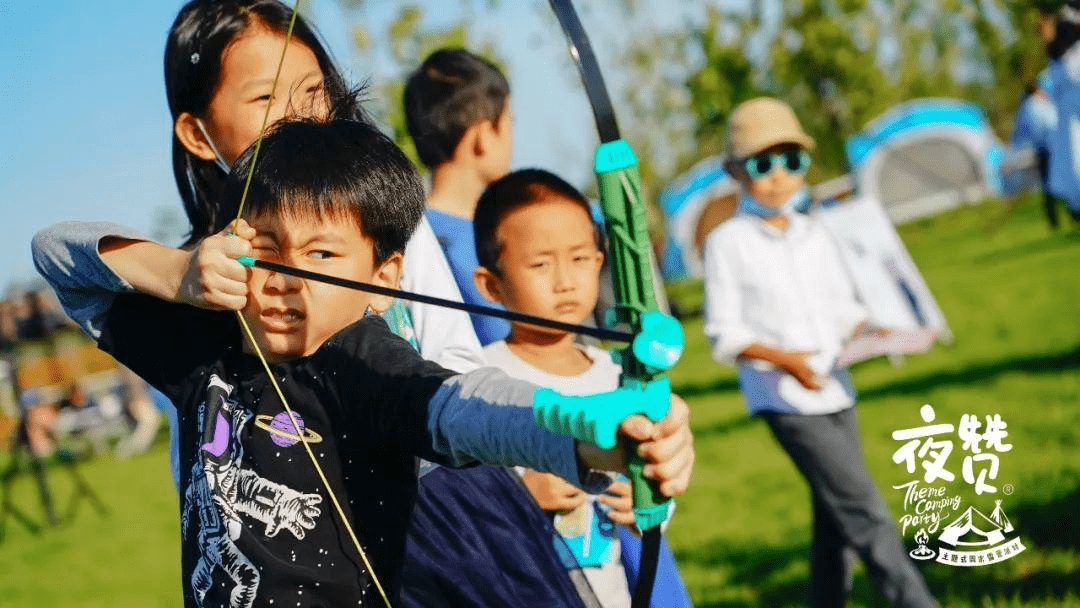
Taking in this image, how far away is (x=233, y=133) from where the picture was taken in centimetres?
219

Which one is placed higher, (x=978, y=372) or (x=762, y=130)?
(x=762, y=130)

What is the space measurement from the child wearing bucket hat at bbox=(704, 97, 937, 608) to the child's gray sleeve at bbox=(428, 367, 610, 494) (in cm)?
241

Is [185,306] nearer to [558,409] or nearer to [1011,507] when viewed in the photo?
[558,409]

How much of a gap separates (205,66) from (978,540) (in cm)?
346

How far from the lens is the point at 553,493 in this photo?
2455mm

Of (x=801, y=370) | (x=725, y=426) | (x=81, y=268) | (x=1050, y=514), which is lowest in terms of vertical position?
(x=725, y=426)

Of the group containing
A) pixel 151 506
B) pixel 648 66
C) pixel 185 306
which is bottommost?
pixel 151 506

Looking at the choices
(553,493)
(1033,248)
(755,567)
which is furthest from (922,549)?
(1033,248)

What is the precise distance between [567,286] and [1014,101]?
29090 millimetres

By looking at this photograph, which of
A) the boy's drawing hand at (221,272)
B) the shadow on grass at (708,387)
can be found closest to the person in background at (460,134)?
the boy's drawing hand at (221,272)

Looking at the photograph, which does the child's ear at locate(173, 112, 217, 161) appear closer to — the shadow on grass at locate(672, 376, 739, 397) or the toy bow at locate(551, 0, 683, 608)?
the toy bow at locate(551, 0, 683, 608)

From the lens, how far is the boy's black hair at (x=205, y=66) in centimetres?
222

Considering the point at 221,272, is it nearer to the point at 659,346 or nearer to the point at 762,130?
the point at 659,346

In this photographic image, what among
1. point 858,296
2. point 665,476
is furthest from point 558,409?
point 858,296
